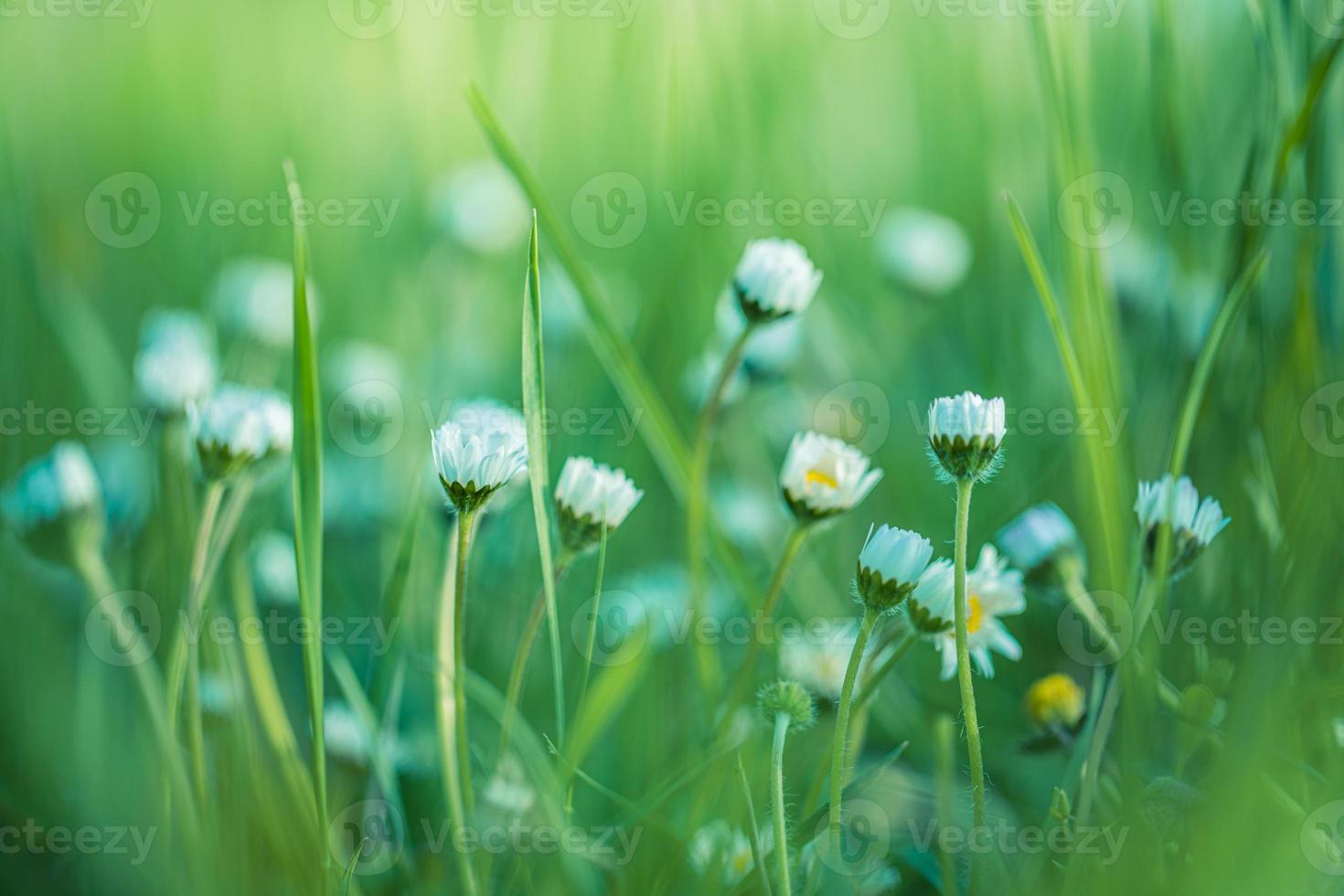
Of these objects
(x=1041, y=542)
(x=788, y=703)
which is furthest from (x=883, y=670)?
(x=1041, y=542)

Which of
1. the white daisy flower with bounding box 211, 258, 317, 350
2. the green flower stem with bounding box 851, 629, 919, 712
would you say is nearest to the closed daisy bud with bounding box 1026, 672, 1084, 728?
the green flower stem with bounding box 851, 629, 919, 712

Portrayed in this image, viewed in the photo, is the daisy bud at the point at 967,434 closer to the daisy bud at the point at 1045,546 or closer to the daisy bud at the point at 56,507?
the daisy bud at the point at 1045,546

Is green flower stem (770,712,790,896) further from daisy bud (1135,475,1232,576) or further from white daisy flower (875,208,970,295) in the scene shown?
white daisy flower (875,208,970,295)

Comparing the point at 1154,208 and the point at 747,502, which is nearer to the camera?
the point at 747,502

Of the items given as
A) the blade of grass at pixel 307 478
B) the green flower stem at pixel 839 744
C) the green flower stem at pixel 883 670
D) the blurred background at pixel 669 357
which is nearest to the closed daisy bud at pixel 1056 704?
the blurred background at pixel 669 357

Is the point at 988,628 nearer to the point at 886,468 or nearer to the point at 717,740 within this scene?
the point at 717,740

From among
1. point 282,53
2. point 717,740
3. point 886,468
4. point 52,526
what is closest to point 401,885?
point 717,740

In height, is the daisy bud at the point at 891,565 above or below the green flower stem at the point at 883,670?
above
